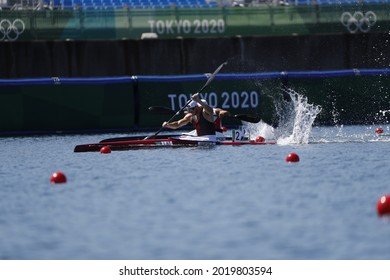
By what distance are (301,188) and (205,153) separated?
263 inches

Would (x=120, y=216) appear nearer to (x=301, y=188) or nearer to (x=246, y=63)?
(x=301, y=188)

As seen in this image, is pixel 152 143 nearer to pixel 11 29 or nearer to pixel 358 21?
pixel 11 29

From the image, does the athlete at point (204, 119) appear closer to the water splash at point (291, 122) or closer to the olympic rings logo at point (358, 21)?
the water splash at point (291, 122)

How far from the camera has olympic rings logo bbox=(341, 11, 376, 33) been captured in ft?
132

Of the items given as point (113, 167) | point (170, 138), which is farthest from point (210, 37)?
point (113, 167)

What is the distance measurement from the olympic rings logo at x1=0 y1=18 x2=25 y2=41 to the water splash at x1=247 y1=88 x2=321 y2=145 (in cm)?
966

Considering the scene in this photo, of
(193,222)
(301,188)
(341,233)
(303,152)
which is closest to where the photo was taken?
(341,233)

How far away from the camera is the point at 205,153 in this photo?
931 inches

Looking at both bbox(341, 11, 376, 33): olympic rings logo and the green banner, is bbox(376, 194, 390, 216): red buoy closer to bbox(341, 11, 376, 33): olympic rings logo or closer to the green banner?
the green banner

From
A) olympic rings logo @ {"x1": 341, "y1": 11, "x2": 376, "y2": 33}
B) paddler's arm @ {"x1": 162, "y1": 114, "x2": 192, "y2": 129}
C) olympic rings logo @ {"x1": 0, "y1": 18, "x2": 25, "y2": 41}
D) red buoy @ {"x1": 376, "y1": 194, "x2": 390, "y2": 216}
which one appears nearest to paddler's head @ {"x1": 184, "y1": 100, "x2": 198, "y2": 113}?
paddler's arm @ {"x1": 162, "y1": 114, "x2": 192, "y2": 129}

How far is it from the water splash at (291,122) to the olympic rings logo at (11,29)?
380 inches

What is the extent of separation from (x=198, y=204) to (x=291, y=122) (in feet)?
52.4

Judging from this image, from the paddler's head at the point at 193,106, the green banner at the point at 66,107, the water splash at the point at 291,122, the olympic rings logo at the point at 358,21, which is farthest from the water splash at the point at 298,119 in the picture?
the olympic rings logo at the point at 358,21

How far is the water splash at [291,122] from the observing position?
2700cm
